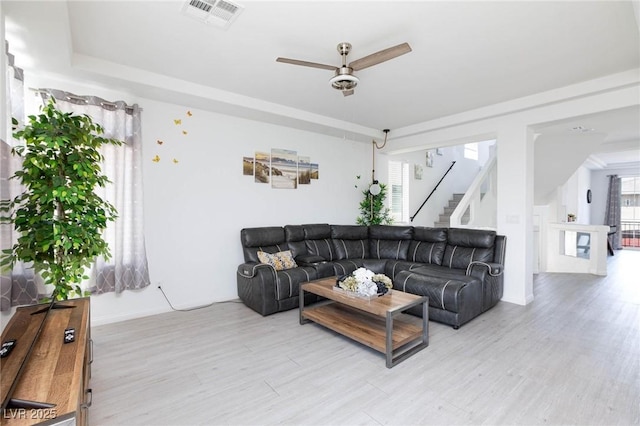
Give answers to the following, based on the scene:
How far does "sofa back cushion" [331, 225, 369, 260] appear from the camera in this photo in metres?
5.09

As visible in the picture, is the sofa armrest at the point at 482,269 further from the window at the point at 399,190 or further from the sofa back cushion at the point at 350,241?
the window at the point at 399,190

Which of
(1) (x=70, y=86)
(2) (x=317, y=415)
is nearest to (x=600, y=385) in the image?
(2) (x=317, y=415)

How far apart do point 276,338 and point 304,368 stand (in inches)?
25.3

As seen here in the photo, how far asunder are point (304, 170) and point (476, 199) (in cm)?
332

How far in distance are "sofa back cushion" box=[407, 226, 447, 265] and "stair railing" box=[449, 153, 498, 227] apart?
955mm

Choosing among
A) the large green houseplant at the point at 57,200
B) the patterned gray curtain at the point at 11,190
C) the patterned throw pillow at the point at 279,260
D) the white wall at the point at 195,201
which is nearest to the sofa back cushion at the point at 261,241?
the patterned throw pillow at the point at 279,260

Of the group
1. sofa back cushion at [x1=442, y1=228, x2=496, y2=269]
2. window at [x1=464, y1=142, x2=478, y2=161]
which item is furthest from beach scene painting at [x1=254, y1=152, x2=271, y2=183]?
window at [x1=464, y1=142, x2=478, y2=161]

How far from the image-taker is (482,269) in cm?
370

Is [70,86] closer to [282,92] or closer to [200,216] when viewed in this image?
[200,216]

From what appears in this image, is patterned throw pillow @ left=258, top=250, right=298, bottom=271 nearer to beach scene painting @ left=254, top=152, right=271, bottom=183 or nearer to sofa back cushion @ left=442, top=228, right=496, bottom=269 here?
beach scene painting @ left=254, top=152, right=271, bottom=183

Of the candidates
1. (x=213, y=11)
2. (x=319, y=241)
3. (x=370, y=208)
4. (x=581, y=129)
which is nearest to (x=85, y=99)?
(x=213, y=11)

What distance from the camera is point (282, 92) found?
12.7 ft

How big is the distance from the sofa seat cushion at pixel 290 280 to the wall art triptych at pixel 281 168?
1.56 metres

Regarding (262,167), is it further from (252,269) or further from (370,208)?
(370,208)
